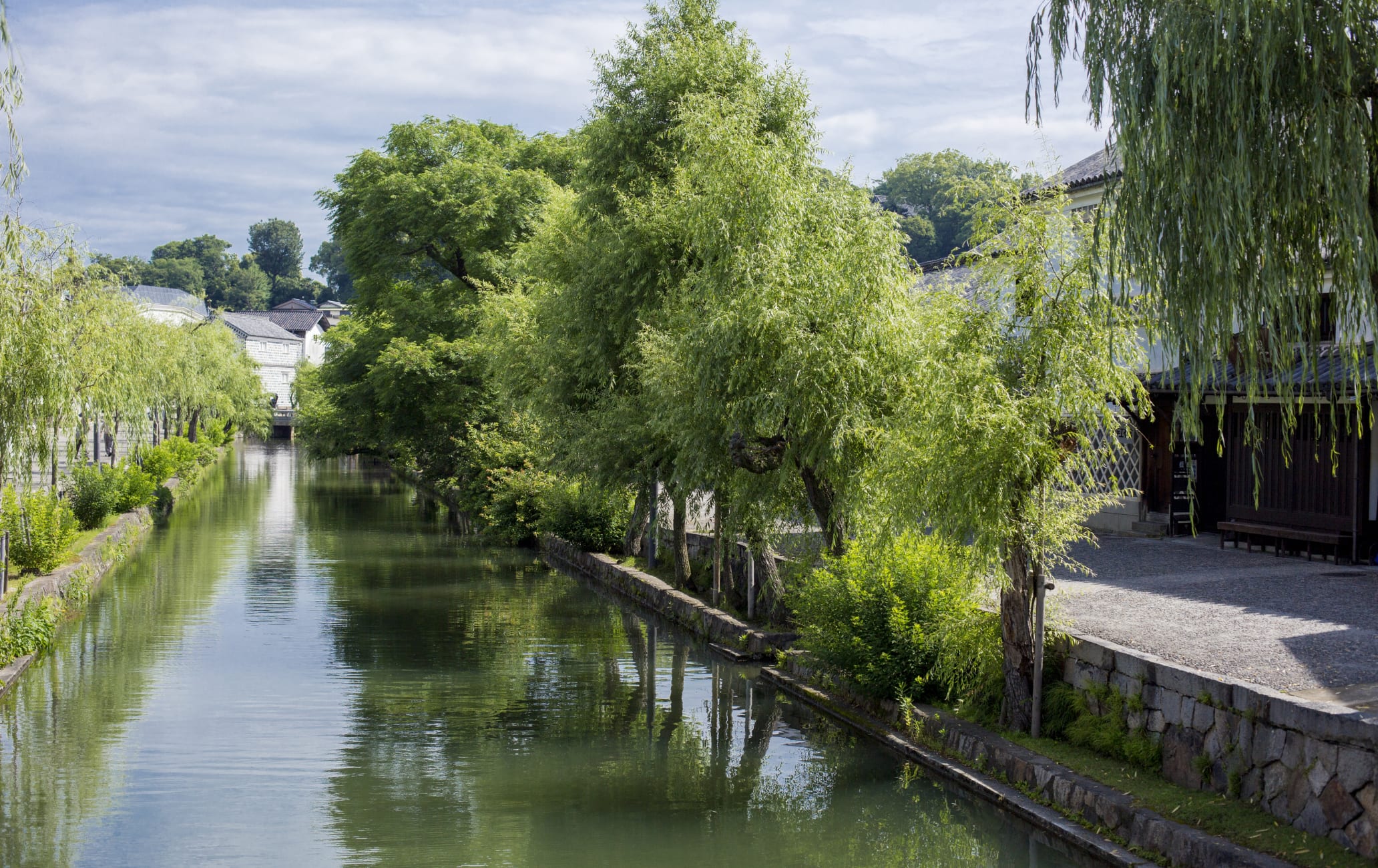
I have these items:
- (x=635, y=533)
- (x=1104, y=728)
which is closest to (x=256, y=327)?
(x=635, y=533)

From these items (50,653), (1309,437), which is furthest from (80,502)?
(1309,437)

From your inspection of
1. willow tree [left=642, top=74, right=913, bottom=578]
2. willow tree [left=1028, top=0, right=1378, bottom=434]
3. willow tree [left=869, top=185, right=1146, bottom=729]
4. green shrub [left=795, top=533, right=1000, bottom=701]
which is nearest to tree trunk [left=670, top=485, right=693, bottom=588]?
willow tree [left=642, top=74, right=913, bottom=578]

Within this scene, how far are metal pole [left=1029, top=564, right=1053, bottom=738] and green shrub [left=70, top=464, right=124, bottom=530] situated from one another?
21.0 metres

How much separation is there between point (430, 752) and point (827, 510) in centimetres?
540

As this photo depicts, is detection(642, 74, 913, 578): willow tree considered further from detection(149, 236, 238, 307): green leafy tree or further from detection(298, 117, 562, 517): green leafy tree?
detection(149, 236, 238, 307): green leafy tree

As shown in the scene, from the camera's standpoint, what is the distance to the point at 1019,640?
10.4 m

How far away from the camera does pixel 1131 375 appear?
988cm

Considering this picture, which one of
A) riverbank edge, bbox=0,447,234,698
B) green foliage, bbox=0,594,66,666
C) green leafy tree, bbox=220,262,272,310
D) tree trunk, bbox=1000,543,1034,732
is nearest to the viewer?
tree trunk, bbox=1000,543,1034,732

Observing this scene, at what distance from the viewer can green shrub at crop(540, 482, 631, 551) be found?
1002 inches

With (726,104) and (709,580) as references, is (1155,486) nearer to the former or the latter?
(709,580)

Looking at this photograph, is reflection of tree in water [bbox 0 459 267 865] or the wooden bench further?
the wooden bench

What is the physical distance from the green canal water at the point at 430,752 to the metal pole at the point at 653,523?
1711mm

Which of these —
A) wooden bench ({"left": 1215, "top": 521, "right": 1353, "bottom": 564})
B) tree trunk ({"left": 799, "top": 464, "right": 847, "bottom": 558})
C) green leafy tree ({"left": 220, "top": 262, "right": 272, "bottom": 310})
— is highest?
green leafy tree ({"left": 220, "top": 262, "right": 272, "bottom": 310})

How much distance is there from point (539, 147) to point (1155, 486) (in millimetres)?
22591
